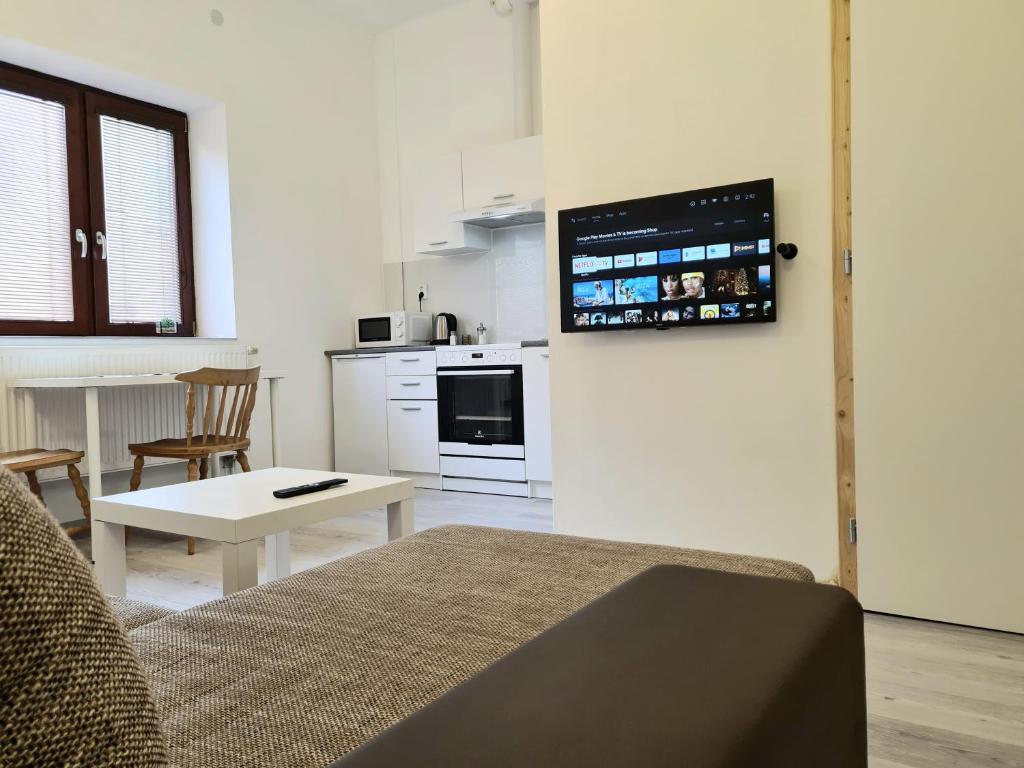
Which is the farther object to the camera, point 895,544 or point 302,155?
point 302,155

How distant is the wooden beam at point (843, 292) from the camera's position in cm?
244

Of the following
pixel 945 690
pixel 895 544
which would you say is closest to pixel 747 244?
pixel 895 544

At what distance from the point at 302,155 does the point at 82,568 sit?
5.13 meters

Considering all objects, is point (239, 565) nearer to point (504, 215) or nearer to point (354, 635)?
point (354, 635)

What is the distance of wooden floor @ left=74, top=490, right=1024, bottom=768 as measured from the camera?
158 centimetres

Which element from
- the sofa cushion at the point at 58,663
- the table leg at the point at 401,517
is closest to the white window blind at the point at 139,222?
the table leg at the point at 401,517

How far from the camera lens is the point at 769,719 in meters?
0.63

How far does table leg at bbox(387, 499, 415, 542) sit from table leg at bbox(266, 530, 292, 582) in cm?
32

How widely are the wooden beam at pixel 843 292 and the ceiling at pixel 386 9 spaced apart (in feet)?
11.2

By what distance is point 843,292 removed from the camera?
8.14 feet

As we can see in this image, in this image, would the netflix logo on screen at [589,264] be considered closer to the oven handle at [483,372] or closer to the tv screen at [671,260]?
the tv screen at [671,260]

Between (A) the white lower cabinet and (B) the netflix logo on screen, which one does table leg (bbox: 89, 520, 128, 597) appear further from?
(A) the white lower cabinet

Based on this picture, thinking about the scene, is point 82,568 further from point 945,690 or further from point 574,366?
point 574,366

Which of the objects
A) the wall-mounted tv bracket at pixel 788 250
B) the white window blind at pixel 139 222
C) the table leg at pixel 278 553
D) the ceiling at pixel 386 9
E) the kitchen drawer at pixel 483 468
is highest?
the ceiling at pixel 386 9
